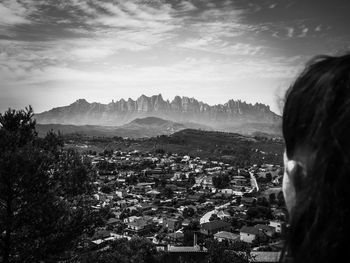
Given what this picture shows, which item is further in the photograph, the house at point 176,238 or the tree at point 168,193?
the tree at point 168,193

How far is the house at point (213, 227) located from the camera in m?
35.2

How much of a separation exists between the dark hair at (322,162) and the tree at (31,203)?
8.03 meters

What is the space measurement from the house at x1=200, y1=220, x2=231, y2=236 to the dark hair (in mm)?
34971

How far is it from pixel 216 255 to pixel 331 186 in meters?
18.3

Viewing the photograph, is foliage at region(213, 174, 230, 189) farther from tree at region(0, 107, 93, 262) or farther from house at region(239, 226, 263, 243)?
tree at region(0, 107, 93, 262)

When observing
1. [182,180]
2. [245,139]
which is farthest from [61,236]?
[245,139]

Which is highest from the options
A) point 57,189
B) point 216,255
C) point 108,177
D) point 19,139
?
point 19,139

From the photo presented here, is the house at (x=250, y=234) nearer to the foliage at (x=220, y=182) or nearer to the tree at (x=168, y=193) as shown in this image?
the tree at (x=168, y=193)

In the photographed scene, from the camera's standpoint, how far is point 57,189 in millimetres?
9086

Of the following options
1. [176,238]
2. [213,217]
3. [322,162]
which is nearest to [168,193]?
[213,217]

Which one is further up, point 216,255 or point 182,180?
point 216,255

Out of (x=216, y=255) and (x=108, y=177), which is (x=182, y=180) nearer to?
(x=108, y=177)

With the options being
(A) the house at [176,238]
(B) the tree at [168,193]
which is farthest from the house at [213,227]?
(B) the tree at [168,193]

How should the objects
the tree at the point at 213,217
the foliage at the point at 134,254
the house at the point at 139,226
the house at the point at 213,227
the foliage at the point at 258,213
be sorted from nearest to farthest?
1. the foliage at the point at 134,254
2. the house at the point at 213,227
3. the house at the point at 139,226
4. the tree at the point at 213,217
5. the foliage at the point at 258,213
